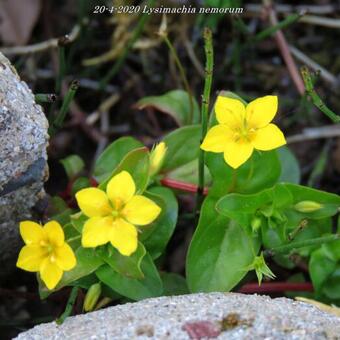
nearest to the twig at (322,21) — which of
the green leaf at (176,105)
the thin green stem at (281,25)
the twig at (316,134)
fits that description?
the thin green stem at (281,25)

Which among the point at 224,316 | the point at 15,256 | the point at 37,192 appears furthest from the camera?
the point at 15,256

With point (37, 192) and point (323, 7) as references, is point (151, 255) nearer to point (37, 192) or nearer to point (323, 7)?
point (37, 192)

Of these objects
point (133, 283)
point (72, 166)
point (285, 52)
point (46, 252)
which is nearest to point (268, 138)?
point (133, 283)

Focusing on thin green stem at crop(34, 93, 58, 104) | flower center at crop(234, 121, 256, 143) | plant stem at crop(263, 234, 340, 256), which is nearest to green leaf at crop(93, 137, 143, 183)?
thin green stem at crop(34, 93, 58, 104)

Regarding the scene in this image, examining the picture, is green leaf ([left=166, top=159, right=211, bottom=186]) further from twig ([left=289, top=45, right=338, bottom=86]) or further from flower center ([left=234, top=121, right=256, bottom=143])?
twig ([left=289, top=45, right=338, bottom=86])

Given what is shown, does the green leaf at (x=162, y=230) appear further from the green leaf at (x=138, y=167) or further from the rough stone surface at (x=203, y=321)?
the rough stone surface at (x=203, y=321)

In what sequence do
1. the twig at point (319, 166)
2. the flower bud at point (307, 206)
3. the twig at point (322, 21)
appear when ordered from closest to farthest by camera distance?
the flower bud at point (307, 206)
the twig at point (319, 166)
the twig at point (322, 21)

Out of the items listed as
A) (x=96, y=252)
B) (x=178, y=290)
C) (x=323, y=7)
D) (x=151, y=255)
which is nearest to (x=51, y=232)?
(x=96, y=252)
